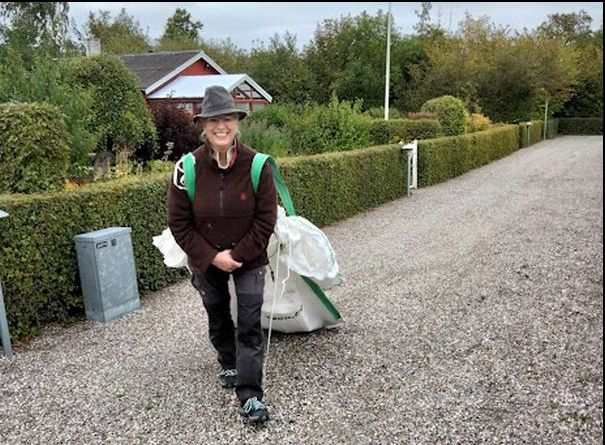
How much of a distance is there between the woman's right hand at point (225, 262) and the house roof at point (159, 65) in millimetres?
21758

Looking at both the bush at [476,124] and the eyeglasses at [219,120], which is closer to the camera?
the eyeglasses at [219,120]

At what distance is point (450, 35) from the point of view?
38500 mm

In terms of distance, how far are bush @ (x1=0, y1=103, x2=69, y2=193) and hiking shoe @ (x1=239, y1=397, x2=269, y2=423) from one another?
2795 millimetres

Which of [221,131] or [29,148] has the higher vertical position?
[221,131]

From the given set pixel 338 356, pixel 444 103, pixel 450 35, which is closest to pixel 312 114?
pixel 444 103

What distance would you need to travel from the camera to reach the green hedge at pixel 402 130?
15117mm

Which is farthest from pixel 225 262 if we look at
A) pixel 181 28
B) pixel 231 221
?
pixel 181 28

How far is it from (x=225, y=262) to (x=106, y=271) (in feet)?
7.32

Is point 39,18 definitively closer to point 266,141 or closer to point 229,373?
point 266,141

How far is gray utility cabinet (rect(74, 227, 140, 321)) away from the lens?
4.78 m

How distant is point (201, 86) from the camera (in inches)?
964

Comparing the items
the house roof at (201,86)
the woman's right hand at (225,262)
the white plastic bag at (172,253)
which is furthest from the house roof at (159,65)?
the woman's right hand at (225,262)

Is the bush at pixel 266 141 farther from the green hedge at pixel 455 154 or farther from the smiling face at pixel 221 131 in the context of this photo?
the smiling face at pixel 221 131

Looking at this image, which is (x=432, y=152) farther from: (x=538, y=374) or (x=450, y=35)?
(x=450, y=35)
